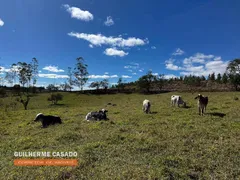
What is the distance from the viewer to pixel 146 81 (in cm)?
9325

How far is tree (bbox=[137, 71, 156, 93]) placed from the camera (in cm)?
9206

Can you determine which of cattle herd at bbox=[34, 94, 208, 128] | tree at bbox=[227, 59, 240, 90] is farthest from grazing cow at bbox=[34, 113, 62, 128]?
tree at bbox=[227, 59, 240, 90]

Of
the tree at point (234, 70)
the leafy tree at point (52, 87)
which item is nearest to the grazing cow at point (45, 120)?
the tree at point (234, 70)

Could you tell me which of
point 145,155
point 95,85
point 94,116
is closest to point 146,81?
point 95,85

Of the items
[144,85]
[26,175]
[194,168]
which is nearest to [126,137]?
[194,168]

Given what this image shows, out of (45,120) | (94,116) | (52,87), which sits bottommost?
(45,120)

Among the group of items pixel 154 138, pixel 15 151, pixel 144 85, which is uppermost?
pixel 144 85

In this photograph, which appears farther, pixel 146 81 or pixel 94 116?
pixel 146 81

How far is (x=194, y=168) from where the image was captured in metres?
5.42

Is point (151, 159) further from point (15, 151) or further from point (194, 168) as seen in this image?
point (15, 151)

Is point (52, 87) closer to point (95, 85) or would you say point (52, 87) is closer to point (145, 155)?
point (95, 85)

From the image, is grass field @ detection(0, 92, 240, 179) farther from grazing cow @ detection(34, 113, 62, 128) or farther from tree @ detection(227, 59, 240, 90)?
tree @ detection(227, 59, 240, 90)

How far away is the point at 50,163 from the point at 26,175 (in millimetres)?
935

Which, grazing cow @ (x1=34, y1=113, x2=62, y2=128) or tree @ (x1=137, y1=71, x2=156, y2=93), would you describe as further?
tree @ (x1=137, y1=71, x2=156, y2=93)
